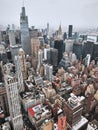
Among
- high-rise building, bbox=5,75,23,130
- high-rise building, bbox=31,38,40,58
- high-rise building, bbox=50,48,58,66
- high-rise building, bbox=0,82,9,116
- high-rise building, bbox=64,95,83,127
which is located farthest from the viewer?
high-rise building, bbox=31,38,40,58

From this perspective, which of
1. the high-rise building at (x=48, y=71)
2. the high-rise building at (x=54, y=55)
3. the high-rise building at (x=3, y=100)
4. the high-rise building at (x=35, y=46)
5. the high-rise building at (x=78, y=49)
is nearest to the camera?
the high-rise building at (x=3, y=100)

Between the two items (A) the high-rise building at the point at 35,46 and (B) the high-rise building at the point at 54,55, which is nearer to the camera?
(B) the high-rise building at the point at 54,55

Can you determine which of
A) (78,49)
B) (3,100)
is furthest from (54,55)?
(3,100)

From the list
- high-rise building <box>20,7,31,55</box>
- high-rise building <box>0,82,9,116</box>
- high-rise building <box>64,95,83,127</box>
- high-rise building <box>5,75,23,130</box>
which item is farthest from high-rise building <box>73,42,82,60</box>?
high-rise building <box>5,75,23,130</box>

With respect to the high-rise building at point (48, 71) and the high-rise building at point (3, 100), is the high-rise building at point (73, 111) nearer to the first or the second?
the high-rise building at point (3, 100)

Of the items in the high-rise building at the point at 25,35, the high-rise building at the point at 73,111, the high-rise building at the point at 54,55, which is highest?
the high-rise building at the point at 25,35

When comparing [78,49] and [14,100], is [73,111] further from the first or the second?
[78,49]

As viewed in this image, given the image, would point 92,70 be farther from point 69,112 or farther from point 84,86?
point 69,112

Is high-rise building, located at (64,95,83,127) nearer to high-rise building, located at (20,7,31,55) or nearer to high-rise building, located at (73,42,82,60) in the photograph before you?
high-rise building, located at (73,42,82,60)

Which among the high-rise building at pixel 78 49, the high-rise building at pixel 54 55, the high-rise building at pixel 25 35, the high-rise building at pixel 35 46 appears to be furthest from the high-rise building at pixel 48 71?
the high-rise building at pixel 78 49
